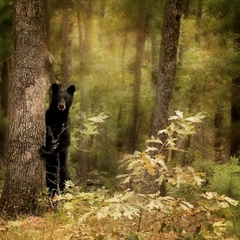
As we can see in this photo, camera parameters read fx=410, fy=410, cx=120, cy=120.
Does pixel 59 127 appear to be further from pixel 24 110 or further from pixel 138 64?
pixel 138 64

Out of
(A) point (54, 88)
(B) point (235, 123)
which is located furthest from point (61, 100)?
(B) point (235, 123)

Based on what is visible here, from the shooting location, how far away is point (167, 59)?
984 cm

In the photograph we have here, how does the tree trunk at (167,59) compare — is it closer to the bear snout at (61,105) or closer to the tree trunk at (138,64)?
the bear snout at (61,105)

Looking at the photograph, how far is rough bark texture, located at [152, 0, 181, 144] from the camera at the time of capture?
9.59 meters

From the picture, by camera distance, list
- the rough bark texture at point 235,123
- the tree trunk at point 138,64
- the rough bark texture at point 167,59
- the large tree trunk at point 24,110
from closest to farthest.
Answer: the large tree trunk at point 24,110 → the rough bark texture at point 167,59 → the rough bark texture at point 235,123 → the tree trunk at point 138,64

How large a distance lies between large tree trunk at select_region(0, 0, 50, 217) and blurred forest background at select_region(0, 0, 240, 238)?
983 millimetres

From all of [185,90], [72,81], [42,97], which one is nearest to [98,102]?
[72,81]

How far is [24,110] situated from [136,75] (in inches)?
428

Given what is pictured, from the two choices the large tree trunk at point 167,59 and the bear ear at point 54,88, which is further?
the large tree trunk at point 167,59

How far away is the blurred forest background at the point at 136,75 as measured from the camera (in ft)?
43.1

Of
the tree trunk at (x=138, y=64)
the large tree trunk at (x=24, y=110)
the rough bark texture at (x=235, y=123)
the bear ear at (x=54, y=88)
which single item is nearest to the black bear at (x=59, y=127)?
the bear ear at (x=54, y=88)

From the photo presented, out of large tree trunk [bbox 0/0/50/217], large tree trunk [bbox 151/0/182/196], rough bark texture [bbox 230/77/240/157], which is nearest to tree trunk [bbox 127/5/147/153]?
rough bark texture [bbox 230/77/240/157]

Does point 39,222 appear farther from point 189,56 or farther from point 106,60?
point 106,60

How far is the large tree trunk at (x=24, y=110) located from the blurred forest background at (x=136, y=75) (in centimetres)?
98
